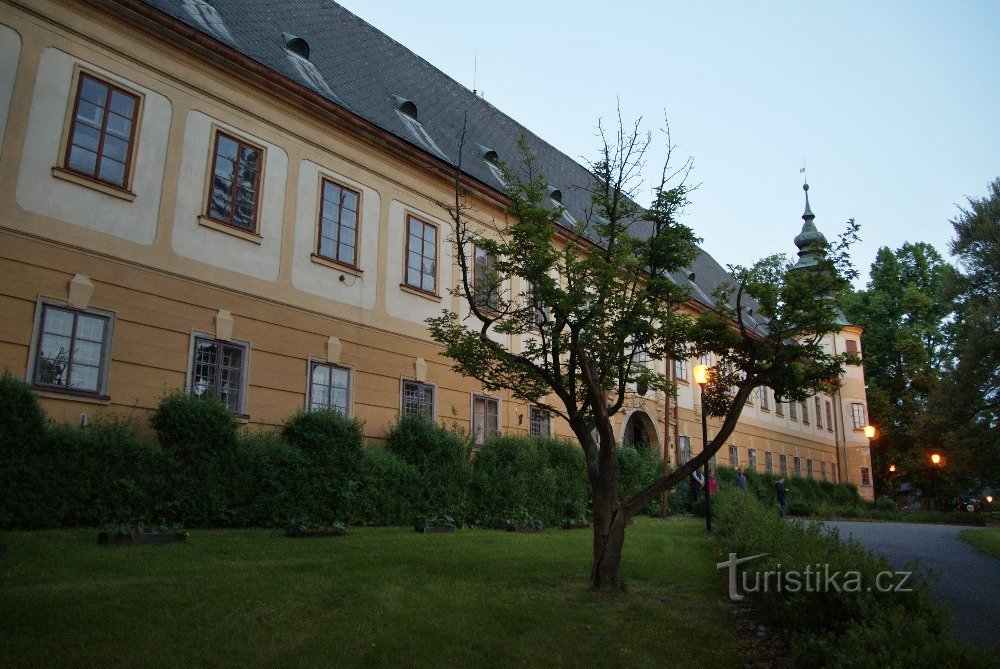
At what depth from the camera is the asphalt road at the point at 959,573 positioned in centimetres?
807

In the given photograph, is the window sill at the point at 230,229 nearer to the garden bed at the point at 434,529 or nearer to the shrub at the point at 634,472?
the garden bed at the point at 434,529

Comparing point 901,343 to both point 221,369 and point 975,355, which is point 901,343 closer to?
point 975,355

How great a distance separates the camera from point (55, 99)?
1322cm

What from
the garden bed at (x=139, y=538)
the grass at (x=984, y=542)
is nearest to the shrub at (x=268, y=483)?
the garden bed at (x=139, y=538)

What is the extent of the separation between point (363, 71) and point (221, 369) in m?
10.8

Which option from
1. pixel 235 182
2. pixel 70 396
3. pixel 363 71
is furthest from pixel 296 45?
pixel 70 396

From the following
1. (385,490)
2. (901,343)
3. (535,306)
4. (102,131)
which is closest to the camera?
(535,306)

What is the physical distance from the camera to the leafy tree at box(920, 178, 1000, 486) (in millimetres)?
23219

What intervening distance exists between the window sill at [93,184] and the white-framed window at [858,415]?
49.5 meters

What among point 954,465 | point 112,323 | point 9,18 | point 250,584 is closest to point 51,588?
point 250,584

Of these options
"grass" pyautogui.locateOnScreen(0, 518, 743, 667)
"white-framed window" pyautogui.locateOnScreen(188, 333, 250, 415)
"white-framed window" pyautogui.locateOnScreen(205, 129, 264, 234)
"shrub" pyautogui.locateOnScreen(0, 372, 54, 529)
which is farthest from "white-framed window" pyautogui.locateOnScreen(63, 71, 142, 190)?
"grass" pyautogui.locateOnScreen(0, 518, 743, 667)

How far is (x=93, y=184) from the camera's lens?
13.5 meters

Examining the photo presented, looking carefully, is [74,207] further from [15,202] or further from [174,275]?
[174,275]

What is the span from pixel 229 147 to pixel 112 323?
185 inches
